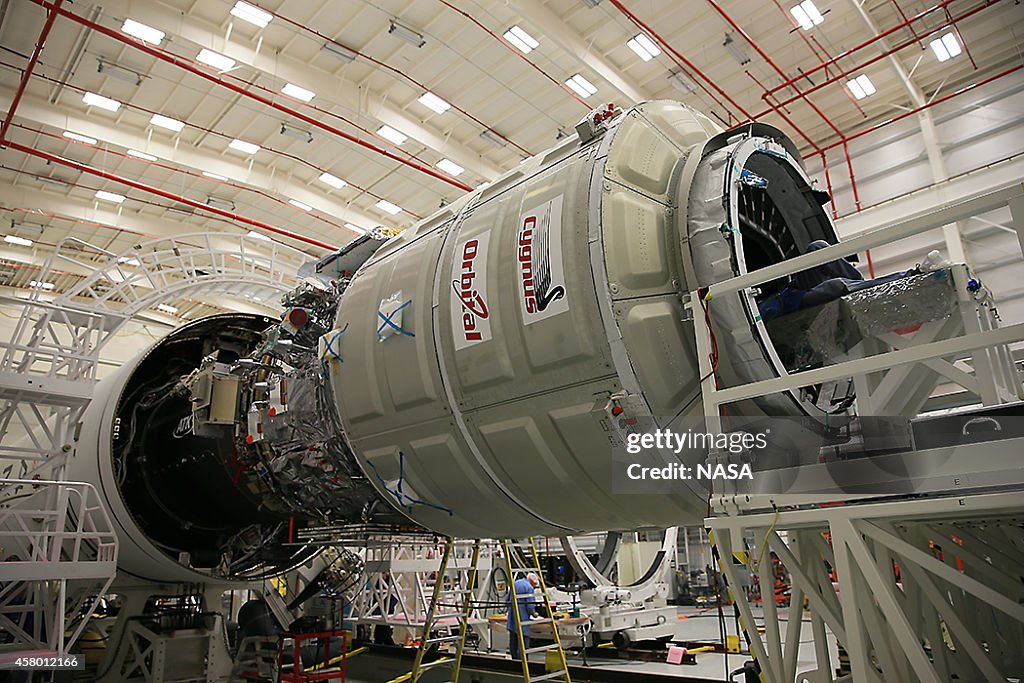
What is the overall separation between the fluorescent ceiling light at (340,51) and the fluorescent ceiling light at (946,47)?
9784mm

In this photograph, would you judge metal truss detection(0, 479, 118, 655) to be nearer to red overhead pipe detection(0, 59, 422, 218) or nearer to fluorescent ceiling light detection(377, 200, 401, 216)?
red overhead pipe detection(0, 59, 422, 218)

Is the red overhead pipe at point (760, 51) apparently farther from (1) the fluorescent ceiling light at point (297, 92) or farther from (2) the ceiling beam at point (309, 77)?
(1) the fluorescent ceiling light at point (297, 92)

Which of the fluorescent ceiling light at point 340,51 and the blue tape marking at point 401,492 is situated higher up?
the fluorescent ceiling light at point 340,51

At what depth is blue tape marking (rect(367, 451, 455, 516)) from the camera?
4.34m

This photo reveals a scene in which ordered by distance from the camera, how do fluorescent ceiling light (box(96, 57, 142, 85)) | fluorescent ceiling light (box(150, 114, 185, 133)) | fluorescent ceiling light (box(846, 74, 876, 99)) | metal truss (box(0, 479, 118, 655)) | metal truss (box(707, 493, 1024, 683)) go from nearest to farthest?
1. metal truss (box(707, 493, 1024, 683))
2. metal truss (box(0, 479, 118, 655))
3. fluorescent ceiling light (box(96, 57, 142, 85))
4. fluorescent ceiling light (box(846, 74, 876, 99))
5. fluorescent ceiling light (box(150, 114, 185, 133))

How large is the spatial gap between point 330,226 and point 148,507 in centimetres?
1138

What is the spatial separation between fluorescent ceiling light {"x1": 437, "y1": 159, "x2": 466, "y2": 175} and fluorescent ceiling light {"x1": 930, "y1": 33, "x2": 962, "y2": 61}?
8829 millimetres

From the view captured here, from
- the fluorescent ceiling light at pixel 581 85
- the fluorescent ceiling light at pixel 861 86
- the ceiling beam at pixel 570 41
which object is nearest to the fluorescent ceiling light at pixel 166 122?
the ceiling beam at pixel 570 41

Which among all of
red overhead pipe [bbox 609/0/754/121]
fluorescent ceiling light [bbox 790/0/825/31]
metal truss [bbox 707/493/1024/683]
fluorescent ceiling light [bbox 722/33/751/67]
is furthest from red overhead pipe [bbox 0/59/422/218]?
metal truss [bbox 707/493/1024/683]

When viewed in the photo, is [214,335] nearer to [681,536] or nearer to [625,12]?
[625,12]

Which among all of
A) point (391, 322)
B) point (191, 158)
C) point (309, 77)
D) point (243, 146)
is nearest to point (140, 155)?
point (191, 158)

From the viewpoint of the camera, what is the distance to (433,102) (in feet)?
43.2

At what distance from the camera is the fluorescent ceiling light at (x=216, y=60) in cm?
1147

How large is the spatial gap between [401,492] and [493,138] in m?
11.2
